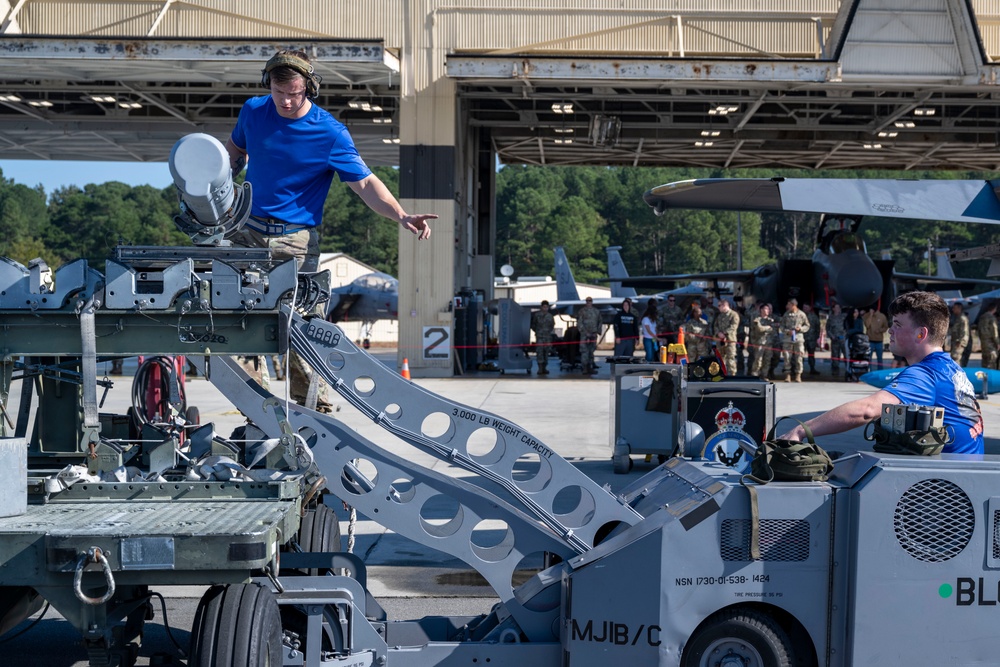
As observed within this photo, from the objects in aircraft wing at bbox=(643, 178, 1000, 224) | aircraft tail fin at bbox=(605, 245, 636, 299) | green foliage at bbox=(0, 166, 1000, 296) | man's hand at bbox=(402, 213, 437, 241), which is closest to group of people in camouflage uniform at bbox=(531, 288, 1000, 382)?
aircraft wing at bbox=(643, 178, 1000, 224)

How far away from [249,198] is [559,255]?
113 feet

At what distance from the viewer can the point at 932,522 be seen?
358cm

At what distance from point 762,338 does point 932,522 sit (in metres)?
17.6

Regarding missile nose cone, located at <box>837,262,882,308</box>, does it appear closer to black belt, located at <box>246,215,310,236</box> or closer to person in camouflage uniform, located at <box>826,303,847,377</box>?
person in camouflage uniform, located at <box>826,303,847,377</box>

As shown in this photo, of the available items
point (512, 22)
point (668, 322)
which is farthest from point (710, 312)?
point (512, 22)

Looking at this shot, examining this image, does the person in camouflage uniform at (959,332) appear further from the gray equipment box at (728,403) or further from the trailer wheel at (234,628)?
the trailer wheel at (234,628)

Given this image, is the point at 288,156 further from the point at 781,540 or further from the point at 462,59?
the point at 462,59

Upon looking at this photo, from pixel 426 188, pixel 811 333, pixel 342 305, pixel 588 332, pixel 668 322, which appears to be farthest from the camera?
pixel 342 305

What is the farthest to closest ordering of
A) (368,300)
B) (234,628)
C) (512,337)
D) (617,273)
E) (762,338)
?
(617,273) → (368,300) → (512,337) → (762,338) → (234,628)

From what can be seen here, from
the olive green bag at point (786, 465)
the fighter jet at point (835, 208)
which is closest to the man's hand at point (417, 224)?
the olive green bag at point (786, 465)

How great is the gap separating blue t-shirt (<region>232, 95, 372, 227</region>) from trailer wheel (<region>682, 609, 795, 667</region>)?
250 centimetres

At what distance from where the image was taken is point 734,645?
12.2ft

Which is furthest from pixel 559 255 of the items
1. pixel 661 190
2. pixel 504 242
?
pixel 504 242

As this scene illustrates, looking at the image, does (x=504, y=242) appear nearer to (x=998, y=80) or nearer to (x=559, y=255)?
(x=559, y=255)
